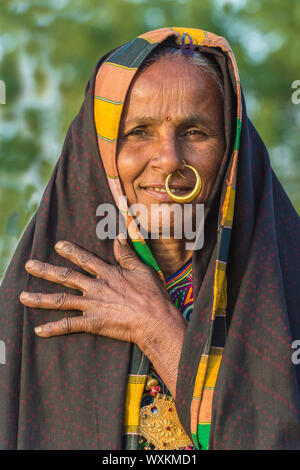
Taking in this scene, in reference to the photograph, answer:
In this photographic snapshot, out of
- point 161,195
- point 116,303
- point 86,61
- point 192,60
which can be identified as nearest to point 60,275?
point 116,303

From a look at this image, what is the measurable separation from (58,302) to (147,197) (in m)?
0.48

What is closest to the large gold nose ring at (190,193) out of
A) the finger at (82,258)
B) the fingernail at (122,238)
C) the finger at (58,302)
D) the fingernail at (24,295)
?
the fingernail at (122,238)

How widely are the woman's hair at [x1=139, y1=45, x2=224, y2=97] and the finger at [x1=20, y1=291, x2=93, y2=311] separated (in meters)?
0.84

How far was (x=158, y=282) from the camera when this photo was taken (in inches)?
96.7

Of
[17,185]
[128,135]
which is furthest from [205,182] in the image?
[17,185]

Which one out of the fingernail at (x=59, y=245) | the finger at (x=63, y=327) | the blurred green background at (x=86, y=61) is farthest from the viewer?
the blurred green background at (x=86, y=61)

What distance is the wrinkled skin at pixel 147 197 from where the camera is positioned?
2.34 metres

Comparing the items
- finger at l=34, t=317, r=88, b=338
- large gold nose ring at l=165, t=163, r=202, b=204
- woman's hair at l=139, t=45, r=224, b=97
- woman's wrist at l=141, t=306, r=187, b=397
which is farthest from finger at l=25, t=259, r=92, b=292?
woman's hair at l=139, t=45, r=224, b=97

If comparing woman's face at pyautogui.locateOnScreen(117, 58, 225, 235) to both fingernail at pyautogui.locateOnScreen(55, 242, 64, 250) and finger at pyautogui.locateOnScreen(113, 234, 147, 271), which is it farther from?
fingernail at pyautogui.locateOnScreen(55, 242, 64, 250)

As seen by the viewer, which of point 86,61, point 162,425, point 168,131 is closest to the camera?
point 162,425

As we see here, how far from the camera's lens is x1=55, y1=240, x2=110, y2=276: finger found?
95.3 inches

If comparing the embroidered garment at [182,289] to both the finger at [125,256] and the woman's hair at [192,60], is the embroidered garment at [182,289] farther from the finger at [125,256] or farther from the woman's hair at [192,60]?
the woman's hair at [192,60]

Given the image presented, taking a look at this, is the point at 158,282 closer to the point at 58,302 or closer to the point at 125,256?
the point at 125,256

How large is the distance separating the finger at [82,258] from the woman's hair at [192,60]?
0.67 metres
